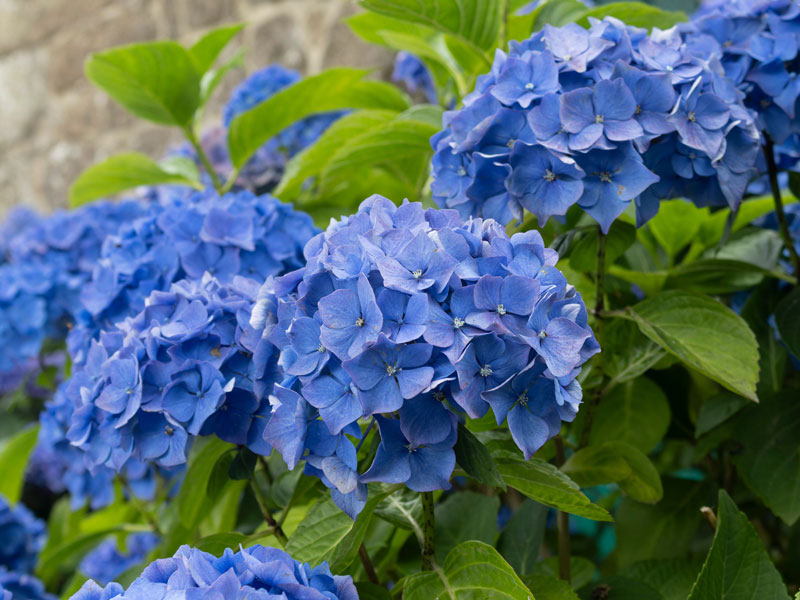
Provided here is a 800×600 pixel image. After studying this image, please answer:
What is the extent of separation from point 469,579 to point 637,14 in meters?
0.68

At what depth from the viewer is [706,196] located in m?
0.74

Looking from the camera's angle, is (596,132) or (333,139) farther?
(333,139)

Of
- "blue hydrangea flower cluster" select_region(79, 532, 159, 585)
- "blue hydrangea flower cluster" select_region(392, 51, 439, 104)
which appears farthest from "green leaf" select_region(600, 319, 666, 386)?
"blue hydrangea flower cluster" select_region(79, 532, 159, 585)

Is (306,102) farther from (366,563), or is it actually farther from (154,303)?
(366,563)

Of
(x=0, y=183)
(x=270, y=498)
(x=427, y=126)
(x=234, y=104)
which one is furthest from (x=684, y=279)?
(x=0, y=183)

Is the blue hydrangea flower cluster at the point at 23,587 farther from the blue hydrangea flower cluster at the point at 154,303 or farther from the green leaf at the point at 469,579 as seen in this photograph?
the green leaf at the point at 469,579

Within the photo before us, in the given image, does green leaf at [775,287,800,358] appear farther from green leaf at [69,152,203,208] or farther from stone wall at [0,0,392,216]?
stone wall at [0,0,392,216]

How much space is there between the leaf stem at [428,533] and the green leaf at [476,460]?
0.07 m

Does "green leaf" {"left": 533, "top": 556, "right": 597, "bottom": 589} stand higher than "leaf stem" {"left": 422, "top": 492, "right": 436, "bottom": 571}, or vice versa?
"leaf stem" {"left": 422, "top": 492, "right": 436, "bottom": 571}

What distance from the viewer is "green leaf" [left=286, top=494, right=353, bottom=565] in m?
0.61

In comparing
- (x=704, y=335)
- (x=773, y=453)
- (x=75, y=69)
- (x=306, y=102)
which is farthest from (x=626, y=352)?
(x=75, y=69)

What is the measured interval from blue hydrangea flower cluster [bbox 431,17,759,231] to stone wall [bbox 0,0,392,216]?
8.64 ft

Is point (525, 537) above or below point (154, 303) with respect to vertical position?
below

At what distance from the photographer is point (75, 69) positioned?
13.7ft
